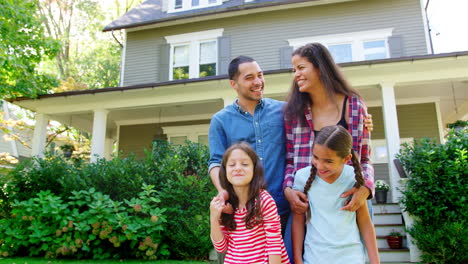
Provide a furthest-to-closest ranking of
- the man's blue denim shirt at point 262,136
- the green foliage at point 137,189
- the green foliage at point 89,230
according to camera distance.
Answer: the green foliage at point 137,189
the green foliage at point 89,230
the man's blue denim shirt at point 262,136

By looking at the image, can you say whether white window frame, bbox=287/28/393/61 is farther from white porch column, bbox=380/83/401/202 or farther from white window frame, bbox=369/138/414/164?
white porch column, bbox=380/83/401/202

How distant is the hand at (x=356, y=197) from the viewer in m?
1.60

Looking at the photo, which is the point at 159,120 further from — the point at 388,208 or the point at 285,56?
the point at 388,208

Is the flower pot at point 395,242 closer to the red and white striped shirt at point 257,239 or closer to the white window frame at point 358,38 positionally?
the red and white striped shirt at point 257,239

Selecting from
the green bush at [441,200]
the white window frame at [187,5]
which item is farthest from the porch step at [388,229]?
the white window frame at [187,5]

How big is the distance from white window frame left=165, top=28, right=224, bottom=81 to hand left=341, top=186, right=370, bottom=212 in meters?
9.89

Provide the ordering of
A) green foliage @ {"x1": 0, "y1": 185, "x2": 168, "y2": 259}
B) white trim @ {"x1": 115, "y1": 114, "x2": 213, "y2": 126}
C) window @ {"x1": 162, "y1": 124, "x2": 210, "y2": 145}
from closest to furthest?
1. green foliage @ {"x1": 0, "y1": 185, "x2": 168, "y2": 259}
2. window @ {"x1": 162, "y1": 124, "x2": 210, "y2": 145}
3. white trim @ {"x1": 115, "y1": 114, "x2": 213, "y2": 126}

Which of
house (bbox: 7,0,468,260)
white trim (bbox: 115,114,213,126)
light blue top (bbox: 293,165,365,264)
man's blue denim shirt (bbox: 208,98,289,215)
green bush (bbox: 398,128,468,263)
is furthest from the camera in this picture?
white trim (bbox: 115,114,213,126)

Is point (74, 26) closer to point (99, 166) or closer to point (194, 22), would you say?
point (194, 22)

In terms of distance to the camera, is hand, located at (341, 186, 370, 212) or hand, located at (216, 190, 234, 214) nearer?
hand, located at (341, 186, 370, 212)

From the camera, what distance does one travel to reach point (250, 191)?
1790 millimetres

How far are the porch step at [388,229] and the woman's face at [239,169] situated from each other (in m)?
4.78

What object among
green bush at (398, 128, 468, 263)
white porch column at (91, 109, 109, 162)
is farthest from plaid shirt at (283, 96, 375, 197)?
white porch column at (91, 109, 109, 162)

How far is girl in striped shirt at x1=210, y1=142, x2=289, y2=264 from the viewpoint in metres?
1.66
